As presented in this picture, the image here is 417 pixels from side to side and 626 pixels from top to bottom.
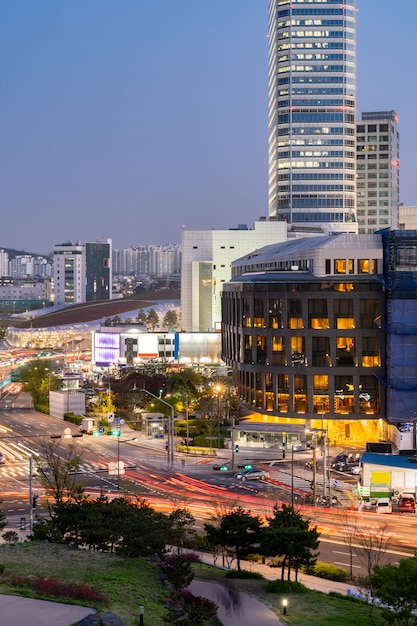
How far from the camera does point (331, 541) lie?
2304 inches

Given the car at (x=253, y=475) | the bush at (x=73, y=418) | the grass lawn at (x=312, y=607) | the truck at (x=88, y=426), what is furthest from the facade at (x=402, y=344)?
the grass lawn at (x=312, y=607)

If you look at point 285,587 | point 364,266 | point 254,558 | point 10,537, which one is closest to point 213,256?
point 364,266

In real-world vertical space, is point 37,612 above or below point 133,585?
above

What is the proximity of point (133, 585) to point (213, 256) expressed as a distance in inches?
6180

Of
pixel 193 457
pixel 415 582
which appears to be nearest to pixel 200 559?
pixel 415 582

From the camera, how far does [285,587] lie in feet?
148

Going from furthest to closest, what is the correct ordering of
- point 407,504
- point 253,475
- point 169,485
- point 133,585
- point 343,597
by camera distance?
1. point 253,475
2. point 169,485
3. point 407,504
4. point 343,597
5. point 133,585

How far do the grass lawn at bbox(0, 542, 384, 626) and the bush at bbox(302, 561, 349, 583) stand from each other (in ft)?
14.2

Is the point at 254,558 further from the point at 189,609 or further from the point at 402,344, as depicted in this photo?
the point at 402,344

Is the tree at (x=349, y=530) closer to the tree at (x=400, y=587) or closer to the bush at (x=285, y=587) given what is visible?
the bush at (x=285, y=587)

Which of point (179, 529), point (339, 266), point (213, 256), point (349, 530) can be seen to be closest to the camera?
point (179, 529)

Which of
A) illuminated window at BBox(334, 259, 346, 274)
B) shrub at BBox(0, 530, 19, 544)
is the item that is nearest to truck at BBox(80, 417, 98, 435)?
illuminated window at BBox(334, 259, 346, 274)

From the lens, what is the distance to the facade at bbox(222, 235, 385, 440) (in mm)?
102938

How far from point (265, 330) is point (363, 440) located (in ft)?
54.4
